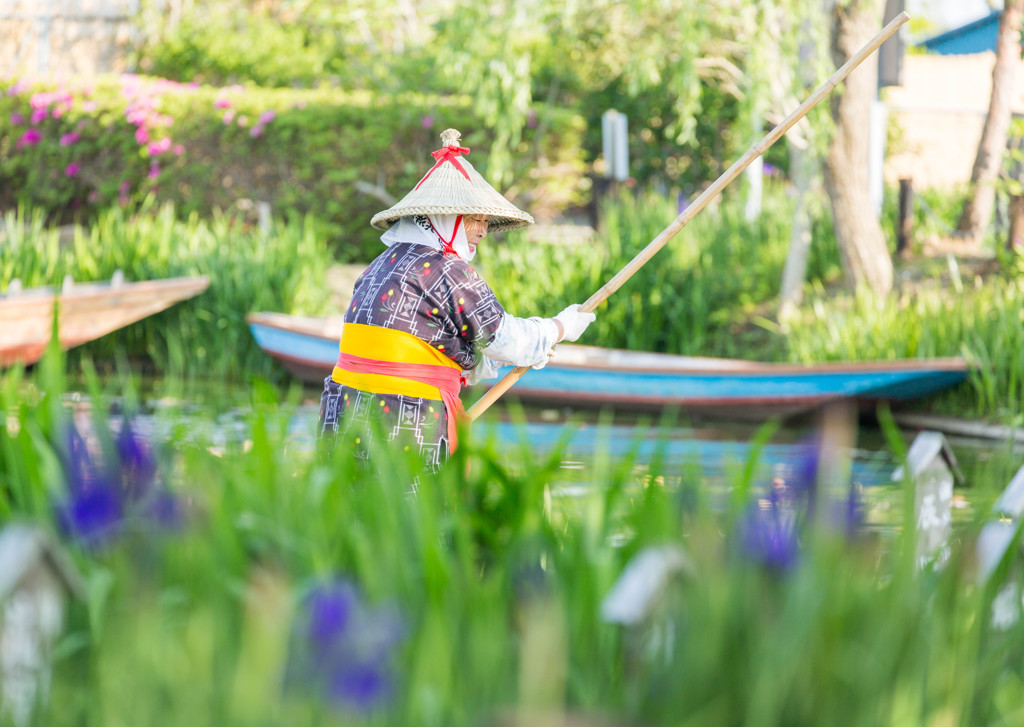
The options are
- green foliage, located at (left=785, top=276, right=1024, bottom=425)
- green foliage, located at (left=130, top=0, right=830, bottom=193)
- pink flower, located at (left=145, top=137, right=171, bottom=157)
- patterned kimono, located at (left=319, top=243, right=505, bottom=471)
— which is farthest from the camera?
pink flower, located at (left=145, top=137, right=171, bottom=157)

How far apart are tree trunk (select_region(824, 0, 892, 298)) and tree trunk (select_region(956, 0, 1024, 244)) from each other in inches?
59.1

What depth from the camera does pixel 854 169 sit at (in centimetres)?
805

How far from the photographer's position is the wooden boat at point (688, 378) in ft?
21.2

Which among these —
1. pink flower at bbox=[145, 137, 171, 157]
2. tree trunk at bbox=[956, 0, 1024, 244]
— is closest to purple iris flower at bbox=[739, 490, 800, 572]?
tree trunk at bbox=[956, 0, 1024, 244]

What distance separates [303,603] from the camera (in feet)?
4.85

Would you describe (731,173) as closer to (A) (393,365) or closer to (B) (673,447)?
(A) (393,365)

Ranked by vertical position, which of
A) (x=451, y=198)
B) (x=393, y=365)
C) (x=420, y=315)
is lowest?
(x=393, y=365)

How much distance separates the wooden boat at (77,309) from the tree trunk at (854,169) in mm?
4763

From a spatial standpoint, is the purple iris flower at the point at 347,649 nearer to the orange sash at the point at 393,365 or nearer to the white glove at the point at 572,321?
the orange sash at the point at 393,365

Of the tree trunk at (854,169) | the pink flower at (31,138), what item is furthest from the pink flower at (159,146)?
the tree trunk at (854,169)

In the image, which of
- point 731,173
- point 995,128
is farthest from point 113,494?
point 995,128

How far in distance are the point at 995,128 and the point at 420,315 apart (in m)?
A: 8.10

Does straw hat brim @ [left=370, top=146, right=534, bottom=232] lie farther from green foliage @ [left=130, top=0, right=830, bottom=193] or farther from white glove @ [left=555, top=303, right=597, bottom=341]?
green foliage @ [left=130, top=0, right=830, bottom=193]

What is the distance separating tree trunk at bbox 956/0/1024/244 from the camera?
9.23 meters
